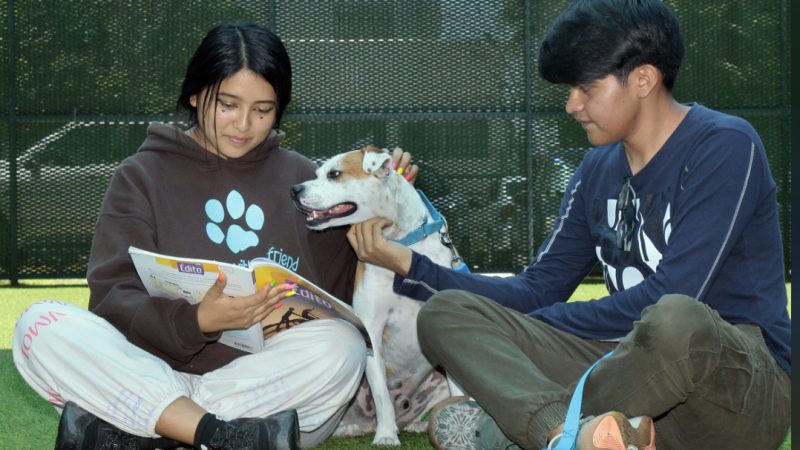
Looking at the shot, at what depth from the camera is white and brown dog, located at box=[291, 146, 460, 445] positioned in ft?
11.2

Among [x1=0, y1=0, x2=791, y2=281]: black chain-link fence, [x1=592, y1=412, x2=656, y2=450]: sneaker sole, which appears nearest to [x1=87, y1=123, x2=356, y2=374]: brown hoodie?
[x1=592, y1=412, x2=656, y2=450]: sneaker sole

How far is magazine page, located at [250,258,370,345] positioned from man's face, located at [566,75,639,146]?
0.85 metres

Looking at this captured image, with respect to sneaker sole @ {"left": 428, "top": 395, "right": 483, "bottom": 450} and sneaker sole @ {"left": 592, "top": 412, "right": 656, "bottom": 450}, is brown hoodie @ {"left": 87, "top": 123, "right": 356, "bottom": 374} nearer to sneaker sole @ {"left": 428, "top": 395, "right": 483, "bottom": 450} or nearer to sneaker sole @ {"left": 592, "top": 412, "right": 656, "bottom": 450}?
sneaker sole @ {"left": 428, "top": 395, "right": 483, "bottom": 450}

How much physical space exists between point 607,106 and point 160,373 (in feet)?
4.49

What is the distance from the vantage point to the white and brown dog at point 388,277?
3.42 metres

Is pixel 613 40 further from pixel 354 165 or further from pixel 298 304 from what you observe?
pixel 354 165

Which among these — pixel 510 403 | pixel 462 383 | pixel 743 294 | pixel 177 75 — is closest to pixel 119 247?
pixel 462 383

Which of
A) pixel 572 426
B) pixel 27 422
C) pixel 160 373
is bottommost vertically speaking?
pixel 27 422

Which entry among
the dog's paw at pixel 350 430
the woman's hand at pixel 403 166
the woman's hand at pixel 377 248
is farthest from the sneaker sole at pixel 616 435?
the woman's hand at pixel 403 166

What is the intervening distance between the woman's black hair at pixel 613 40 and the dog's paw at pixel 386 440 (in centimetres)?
136

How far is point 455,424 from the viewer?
9.43 feet

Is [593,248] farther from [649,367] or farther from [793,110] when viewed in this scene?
[793,110]

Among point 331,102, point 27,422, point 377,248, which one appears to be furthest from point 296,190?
point 331,102

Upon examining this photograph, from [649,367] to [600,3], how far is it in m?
0.98
